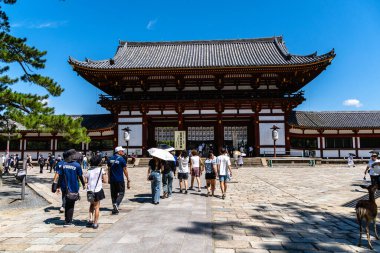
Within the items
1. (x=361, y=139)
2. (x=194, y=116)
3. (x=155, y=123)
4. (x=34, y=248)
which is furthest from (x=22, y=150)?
(x=361, y=139)

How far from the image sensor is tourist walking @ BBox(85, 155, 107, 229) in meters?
5.63

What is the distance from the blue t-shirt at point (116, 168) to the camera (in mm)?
6793

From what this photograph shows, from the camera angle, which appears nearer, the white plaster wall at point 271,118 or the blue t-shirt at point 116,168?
the blue t-shirt at point 116,168

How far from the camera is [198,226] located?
570 cm

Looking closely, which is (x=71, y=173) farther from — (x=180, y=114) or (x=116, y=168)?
(x=180, y=114)

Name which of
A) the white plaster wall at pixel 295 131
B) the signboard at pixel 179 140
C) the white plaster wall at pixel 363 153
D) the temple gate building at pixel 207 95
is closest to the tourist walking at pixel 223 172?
the signboard at pixel 179 140

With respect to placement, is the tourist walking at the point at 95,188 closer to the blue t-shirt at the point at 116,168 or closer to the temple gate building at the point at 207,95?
the blue t-shirt at the point at 116,168

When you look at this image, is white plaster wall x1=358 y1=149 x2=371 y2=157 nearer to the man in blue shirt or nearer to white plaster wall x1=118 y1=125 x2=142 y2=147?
white plaster wall x1=118 y1=125 x2=142 y2=147

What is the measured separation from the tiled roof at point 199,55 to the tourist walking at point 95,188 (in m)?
17.7

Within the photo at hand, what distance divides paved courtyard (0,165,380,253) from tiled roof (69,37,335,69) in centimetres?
1594

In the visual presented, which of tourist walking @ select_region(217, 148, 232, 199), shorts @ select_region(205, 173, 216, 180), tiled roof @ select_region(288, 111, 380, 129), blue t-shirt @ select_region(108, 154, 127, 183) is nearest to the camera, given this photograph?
blue t-shirt @ select_region(108, 154, 127, 183)

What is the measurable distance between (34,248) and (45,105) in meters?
8.37

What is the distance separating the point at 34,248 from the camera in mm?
4508

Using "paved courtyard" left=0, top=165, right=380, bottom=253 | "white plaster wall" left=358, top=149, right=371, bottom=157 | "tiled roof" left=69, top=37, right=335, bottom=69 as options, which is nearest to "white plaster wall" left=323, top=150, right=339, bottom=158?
"white plaster wall" left=358, top=149, right=371, bottom=157
